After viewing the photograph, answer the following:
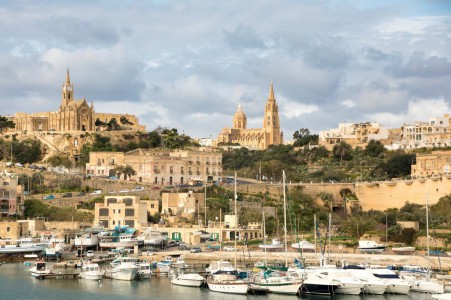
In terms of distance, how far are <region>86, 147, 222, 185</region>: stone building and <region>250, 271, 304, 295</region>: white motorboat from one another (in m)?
40.7

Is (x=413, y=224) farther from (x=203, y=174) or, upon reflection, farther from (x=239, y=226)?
(x=203, y=174)

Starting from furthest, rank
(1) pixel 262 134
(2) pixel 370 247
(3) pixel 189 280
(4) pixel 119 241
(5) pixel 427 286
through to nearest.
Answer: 1. (1) pixel 262 134
2. (4) pixel 119 241
3. (2) pixel 370 247
4. (3) pixel 189 280
5. (5) pixel 427 286

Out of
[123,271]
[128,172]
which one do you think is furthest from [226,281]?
[128,172]

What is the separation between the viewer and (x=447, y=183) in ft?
274

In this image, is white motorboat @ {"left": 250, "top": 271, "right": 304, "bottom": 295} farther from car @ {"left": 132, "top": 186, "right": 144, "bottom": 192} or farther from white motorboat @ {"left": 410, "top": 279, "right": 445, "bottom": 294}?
car @ {"left": 132, "top": 186, "right": 144, "bottom": 192}

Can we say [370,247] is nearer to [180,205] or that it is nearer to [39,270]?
[180,205]

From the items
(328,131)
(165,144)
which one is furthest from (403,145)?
(165,144)

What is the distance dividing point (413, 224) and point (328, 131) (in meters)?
62.4

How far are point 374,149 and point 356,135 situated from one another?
12.4m

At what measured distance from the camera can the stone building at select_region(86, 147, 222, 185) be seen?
92.7m

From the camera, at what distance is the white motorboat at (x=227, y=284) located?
171 ft

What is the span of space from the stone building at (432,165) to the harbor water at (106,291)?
129 ft

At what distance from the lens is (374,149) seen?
116m

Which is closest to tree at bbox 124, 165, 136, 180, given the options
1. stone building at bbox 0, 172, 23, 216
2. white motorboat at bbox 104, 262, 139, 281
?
stone building at bbox 0, 172, 23, 216
